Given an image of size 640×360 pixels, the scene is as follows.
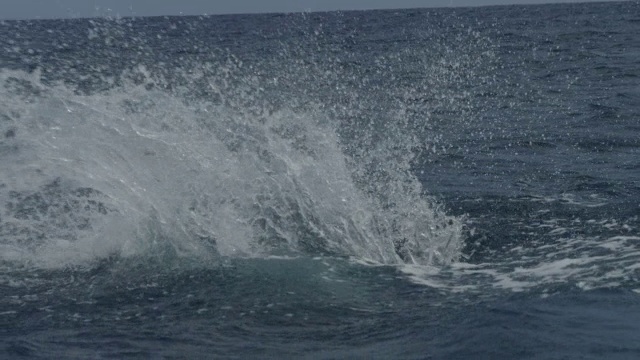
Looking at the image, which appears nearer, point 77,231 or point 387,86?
point 77,231

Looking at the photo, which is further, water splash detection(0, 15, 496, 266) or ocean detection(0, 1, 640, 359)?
water splash detection(0, 15, 496, 266)

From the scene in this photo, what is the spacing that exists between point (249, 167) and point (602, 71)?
57.0 ft

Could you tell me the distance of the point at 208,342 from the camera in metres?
6.54

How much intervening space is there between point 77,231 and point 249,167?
1.84 m

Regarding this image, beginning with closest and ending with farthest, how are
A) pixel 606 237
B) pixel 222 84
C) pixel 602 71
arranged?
pixel 606 237
pixel 222 84
pixel 602 71

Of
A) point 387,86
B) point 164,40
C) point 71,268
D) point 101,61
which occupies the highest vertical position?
point 164,40

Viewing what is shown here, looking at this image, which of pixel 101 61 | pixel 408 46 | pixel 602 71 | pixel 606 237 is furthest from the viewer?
pixel 408 46

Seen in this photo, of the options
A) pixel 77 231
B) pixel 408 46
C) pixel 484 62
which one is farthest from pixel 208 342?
pixel 408 46

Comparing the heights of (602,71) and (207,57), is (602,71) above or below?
below

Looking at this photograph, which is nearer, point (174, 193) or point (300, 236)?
point (300, 236)

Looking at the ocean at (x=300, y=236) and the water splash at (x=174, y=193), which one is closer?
the ocean at (x=300, y=236)

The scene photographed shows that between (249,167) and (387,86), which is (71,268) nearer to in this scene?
(249,167)

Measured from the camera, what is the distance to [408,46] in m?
34.8

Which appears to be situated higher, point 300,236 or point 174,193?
point 174,193
